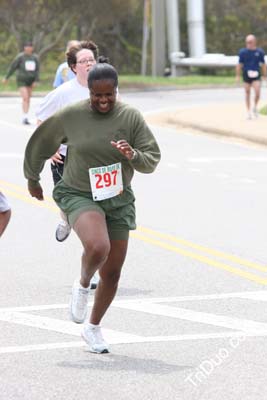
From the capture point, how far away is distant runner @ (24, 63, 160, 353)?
304 inches

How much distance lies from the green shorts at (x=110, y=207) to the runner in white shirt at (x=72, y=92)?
2.38 meters

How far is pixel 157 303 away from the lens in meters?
9.66

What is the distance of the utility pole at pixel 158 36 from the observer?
52938 millimetres

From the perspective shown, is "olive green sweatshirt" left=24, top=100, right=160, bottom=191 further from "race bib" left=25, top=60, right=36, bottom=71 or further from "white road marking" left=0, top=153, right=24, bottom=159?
"race bib" left=25, top=60, right=36, bottom=71

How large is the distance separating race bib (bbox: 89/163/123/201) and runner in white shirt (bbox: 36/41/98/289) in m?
2.49

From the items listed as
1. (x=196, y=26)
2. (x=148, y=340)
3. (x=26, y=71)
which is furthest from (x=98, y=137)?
(x=196, y=26)

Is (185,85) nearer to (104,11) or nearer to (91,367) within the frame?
(104,11)

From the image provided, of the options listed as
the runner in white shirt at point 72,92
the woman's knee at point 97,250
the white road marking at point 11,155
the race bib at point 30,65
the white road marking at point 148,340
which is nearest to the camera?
the woman's knee at point 97,250

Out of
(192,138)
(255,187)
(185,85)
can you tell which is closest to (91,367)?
(255,187)

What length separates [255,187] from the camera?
17.5 meters

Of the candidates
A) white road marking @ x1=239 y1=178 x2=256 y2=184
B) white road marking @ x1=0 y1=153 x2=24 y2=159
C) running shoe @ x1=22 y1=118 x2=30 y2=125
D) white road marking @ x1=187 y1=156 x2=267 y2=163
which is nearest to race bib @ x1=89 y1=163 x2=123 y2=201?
white road marking @ x1=239 y1=178 x2=256 y2=184

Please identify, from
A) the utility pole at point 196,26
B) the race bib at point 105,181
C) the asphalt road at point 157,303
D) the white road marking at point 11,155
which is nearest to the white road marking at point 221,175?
the asphalt road at point 157,303

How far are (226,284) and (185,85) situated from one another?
1520 inches

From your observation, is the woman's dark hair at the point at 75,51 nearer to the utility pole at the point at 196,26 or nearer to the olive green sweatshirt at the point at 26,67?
the olive green sweatshirt at the point at 26,67
